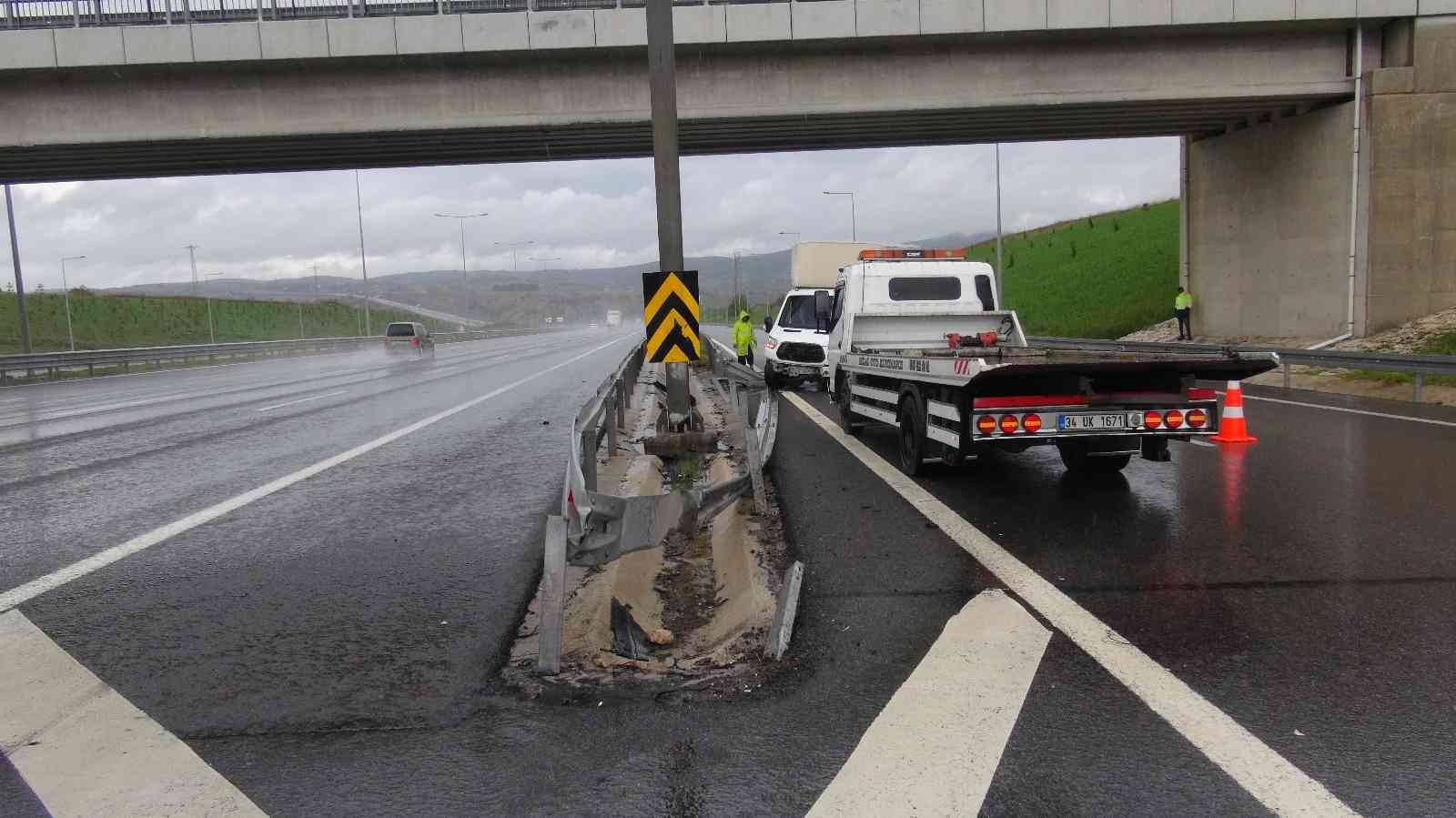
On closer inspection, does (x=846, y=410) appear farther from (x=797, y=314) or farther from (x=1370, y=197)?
(x=1370, y=197)

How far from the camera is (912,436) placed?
9.10m

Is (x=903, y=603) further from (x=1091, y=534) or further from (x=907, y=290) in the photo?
(x=907, y=290)

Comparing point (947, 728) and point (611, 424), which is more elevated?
point (611, 424)

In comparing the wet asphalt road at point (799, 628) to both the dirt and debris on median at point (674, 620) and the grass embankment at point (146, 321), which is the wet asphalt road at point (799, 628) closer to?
the dirt and debris on median at point (674, 620)

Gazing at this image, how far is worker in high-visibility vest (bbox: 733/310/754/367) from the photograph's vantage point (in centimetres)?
2345

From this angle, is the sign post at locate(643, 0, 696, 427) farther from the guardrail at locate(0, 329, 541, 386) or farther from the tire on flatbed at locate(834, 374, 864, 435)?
the guardrail at locate(0, 329, 541, 386)

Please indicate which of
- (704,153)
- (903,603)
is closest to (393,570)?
(903,603)

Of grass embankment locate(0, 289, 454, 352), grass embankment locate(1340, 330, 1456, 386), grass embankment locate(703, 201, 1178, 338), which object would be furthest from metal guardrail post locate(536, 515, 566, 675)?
grass embankment locate(0, 289, 454, 352)

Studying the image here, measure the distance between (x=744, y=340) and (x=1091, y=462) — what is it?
1502 cm

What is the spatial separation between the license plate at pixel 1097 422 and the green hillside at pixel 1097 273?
2953 cm

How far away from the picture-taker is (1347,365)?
15.8 m

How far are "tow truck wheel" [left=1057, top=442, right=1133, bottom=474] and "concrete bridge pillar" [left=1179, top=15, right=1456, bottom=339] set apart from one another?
15994mm

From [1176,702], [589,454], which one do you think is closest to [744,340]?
[589,454]

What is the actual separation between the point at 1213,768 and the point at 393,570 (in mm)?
4542
